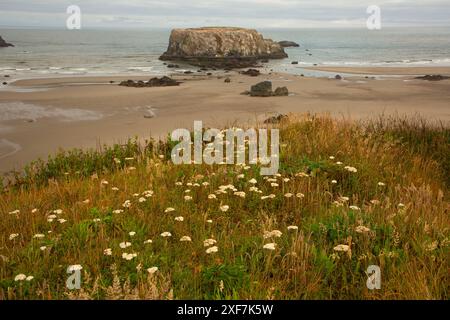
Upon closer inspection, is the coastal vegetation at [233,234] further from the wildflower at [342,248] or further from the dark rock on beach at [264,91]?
the dark rock on beach at [264,91]

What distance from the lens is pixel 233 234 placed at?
17.5 ft

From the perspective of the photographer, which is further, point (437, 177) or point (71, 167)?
point (71, 167)

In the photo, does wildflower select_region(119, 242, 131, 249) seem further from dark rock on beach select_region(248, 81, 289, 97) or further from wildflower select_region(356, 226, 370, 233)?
dark rock on beach select_region(248, 81, 289, 97)

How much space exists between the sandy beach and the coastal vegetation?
581 cm

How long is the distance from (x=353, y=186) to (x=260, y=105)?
15470 mm

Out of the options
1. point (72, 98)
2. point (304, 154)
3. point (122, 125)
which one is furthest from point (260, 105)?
point (304, 154)

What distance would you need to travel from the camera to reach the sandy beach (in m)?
15.1

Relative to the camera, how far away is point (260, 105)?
22.5m

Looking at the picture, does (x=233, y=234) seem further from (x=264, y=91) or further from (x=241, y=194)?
(x=264, y=91)

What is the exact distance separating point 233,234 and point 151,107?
57.0ft

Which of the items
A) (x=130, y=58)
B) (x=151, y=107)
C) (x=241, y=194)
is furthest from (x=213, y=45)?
(x=241, y=194)

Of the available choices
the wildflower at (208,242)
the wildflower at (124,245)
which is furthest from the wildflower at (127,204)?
the wildflower at (208,242)

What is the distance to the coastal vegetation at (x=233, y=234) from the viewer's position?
4176 millimetres

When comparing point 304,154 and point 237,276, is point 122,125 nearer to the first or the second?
point 304,154
